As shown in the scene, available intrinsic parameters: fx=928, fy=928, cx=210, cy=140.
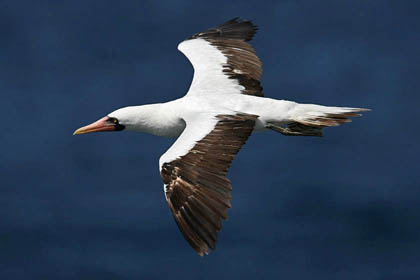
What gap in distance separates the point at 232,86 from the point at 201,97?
783 millimetres

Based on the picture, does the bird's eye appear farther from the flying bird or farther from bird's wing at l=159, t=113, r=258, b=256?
bird's wing at l=159, t=113, r=258, b=256

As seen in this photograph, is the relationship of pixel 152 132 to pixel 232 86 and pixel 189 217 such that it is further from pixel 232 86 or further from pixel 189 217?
pixel 189 217

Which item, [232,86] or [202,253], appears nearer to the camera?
[202,253]

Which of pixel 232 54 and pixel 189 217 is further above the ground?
pixel 232 54

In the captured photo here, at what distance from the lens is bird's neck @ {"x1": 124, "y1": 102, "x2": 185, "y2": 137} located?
15.3 metres

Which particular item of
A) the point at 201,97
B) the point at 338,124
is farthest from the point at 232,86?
the point at 338,124

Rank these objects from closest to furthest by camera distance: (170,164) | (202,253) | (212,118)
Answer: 1. (202,253)
2. (170,164)
3. (212,118)

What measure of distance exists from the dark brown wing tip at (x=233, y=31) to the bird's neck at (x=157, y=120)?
3208 millimetres

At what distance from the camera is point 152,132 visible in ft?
51.5

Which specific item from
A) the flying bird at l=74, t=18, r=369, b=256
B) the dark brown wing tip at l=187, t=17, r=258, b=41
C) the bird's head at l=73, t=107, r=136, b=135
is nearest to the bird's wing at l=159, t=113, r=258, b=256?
the flying bird at l=74, t=18, r=369, b=256

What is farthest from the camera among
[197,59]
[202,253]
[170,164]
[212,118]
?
[197,59]

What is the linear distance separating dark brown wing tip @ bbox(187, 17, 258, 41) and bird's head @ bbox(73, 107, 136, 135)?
3196 mm

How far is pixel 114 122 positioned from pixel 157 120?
926mm

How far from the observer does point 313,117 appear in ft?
49.9
